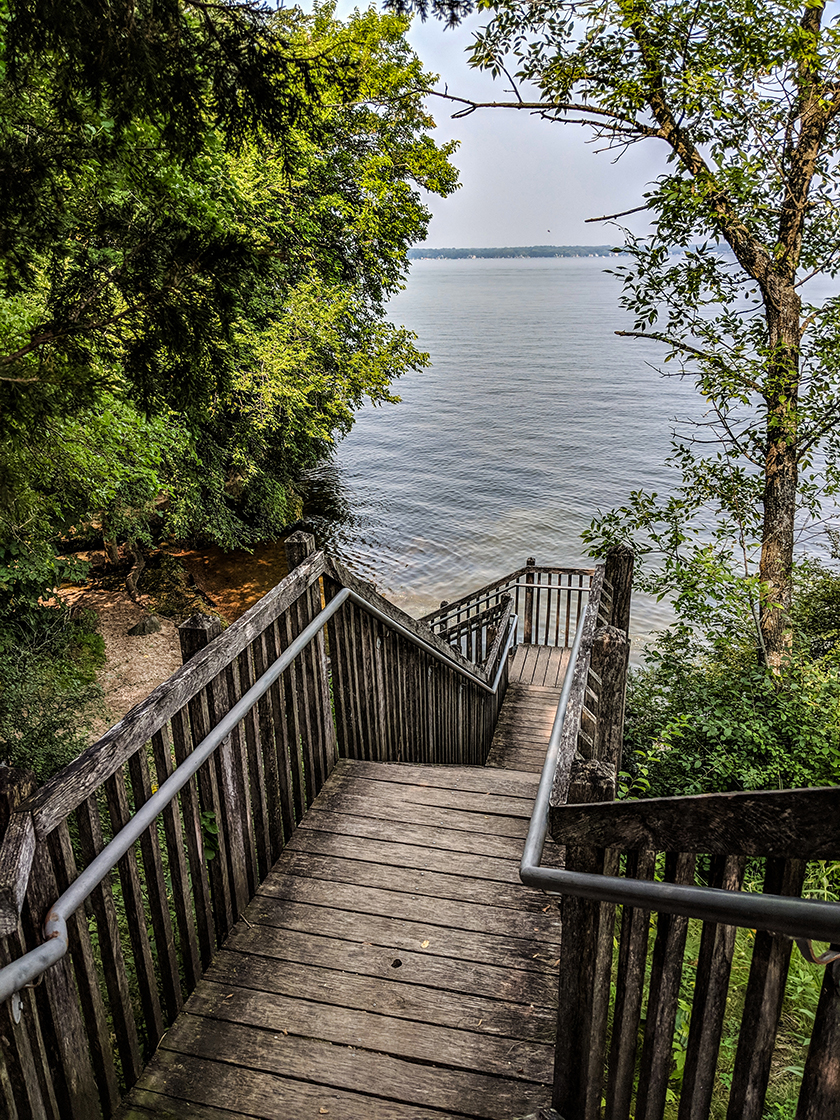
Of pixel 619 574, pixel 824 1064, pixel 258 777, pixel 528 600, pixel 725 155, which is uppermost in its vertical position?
pixel 725 155

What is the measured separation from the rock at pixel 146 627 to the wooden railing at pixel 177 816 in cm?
1069

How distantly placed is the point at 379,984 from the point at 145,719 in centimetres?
129

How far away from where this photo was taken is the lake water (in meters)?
20.5

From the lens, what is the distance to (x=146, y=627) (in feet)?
46.9

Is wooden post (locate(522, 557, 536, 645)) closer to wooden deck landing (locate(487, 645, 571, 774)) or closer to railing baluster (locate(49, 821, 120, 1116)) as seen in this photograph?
wooden deck landing (locate(487, 645, 571, 774))

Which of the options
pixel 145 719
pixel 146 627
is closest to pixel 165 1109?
pixel 145 719

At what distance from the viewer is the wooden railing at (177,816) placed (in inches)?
63.9

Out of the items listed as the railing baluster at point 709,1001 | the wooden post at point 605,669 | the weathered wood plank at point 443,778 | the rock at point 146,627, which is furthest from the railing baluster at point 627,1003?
the rock at point 146,627

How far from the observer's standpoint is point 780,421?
6371 mm

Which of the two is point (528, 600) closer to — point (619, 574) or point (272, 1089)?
point (619, 574)

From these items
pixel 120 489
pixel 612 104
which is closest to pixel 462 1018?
pixel 612 104

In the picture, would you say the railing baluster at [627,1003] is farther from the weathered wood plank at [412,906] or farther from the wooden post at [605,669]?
the wooden post at [605,669]

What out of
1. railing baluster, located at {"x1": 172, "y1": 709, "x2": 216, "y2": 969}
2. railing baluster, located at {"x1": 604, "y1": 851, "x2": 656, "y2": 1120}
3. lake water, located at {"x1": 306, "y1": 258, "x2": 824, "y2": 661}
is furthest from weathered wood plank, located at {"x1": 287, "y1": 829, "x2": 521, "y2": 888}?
lake water, located at {"x1": 306, "y1": 258, "x2": 824, "y2": 661}

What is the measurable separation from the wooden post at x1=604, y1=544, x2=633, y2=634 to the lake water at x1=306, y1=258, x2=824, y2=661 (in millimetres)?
8470
